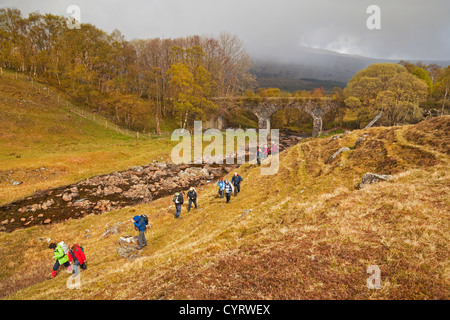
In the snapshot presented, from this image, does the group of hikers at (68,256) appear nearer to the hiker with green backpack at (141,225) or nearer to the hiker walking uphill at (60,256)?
the hiker walking uphill at (60,256)

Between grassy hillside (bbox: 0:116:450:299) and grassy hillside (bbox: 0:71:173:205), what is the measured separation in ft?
49.0

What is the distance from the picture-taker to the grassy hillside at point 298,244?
22.5 feet

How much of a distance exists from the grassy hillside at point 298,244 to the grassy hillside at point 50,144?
14929mm

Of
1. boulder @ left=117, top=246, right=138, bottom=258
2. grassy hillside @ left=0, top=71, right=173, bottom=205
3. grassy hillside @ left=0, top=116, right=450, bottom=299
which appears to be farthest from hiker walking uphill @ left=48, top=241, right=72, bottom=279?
grassy hillside @ left=0, top=71, right=173, bottom=205

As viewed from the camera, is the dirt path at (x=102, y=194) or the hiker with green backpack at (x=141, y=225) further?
the dirt path at (x=102, y=194)

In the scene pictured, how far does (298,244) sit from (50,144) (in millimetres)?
51886

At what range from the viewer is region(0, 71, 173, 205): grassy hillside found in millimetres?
31031

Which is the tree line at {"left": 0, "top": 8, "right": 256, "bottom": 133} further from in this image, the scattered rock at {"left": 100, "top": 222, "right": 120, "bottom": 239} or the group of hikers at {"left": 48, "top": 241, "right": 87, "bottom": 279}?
the group of hikers at {"left": 48, "top": 241, "right": 87, "bottom": 279}

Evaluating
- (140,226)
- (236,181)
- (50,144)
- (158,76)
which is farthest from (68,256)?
(158,76)

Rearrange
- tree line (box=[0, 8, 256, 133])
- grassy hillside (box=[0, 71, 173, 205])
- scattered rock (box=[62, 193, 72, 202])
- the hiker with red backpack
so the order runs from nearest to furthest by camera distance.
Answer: the hiker with red backpack, scattered rock (box=[62, 193, 72, 202]), grassy hillside (box=[0, 71, 173, 205]), tree line (box=[0, 8, 256, 133])

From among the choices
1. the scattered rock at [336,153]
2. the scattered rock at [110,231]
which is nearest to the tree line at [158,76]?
the scattered rock at [336,153]

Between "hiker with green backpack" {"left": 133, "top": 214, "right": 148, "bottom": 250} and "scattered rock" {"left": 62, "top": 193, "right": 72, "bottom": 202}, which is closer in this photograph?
"hiker with green backpack" {"left": 133, "top": 214, "right": 148, "bottom": 250}
